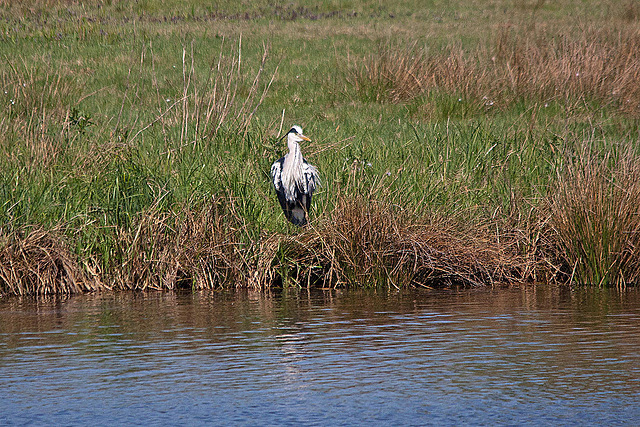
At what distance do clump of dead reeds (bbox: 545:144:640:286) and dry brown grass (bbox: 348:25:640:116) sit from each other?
4.79 meters

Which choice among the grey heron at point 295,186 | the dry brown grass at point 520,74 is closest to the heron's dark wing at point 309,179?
the grey heron at point 295,186

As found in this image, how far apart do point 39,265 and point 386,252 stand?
255cm

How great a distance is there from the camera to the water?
3.60 m

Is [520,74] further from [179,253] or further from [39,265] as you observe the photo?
[39,265]

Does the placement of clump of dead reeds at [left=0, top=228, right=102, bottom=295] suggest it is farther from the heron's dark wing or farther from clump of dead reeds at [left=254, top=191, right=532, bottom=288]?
the heron's dark wing

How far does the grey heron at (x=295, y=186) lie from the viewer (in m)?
7.09

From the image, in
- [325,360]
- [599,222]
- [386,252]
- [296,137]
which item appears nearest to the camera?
[325,360]

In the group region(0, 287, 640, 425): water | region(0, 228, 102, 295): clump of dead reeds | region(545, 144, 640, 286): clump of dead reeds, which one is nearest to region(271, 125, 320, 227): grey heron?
region(0, 287, 640, 425): water

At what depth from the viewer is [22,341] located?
4.93 m

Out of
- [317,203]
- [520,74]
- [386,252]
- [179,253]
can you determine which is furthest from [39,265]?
[520,74]

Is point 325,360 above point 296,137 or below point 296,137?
below

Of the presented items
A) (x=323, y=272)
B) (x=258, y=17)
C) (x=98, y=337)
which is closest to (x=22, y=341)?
(x=98, y=337)

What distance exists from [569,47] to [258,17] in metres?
10.9

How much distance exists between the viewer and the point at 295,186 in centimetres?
707
